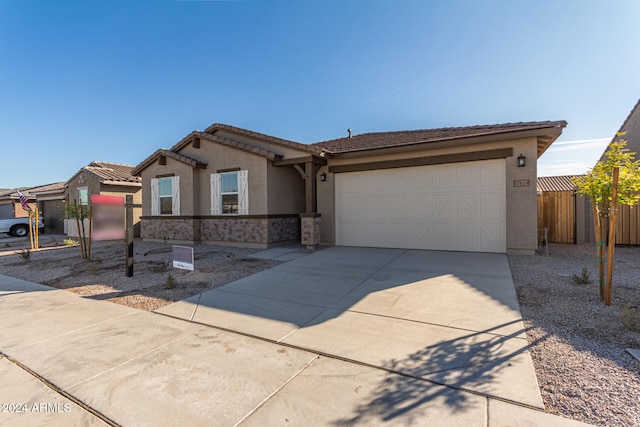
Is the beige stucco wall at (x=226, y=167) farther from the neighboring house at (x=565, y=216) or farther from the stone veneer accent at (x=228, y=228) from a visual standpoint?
the neighboring house at (x=565, y=216)

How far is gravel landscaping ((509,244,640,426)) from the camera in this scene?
2289 millimetres

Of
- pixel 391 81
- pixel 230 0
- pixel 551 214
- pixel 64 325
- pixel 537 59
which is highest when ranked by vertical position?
pixel 230 0

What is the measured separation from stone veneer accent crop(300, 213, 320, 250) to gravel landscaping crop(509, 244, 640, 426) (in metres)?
5.73

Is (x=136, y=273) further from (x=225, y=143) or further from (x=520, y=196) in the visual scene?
(x=520, y=196)

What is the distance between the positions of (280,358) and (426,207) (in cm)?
772

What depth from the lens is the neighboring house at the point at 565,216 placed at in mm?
11227

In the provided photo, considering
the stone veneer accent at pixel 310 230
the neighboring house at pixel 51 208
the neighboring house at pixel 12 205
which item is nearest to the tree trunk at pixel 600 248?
the stone veneer accent at pixel 310 230

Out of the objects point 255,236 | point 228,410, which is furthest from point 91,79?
point 228,410

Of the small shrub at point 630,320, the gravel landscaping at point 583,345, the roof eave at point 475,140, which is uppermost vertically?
the roof eave at point 475,140

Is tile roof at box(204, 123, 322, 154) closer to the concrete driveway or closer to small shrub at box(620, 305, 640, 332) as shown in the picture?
the concrete driveway

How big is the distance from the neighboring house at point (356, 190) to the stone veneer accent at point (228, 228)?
0.04 meters

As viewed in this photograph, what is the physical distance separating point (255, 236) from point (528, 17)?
1020 cm

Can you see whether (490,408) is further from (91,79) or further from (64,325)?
(91,79)

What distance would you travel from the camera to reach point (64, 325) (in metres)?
4.17
